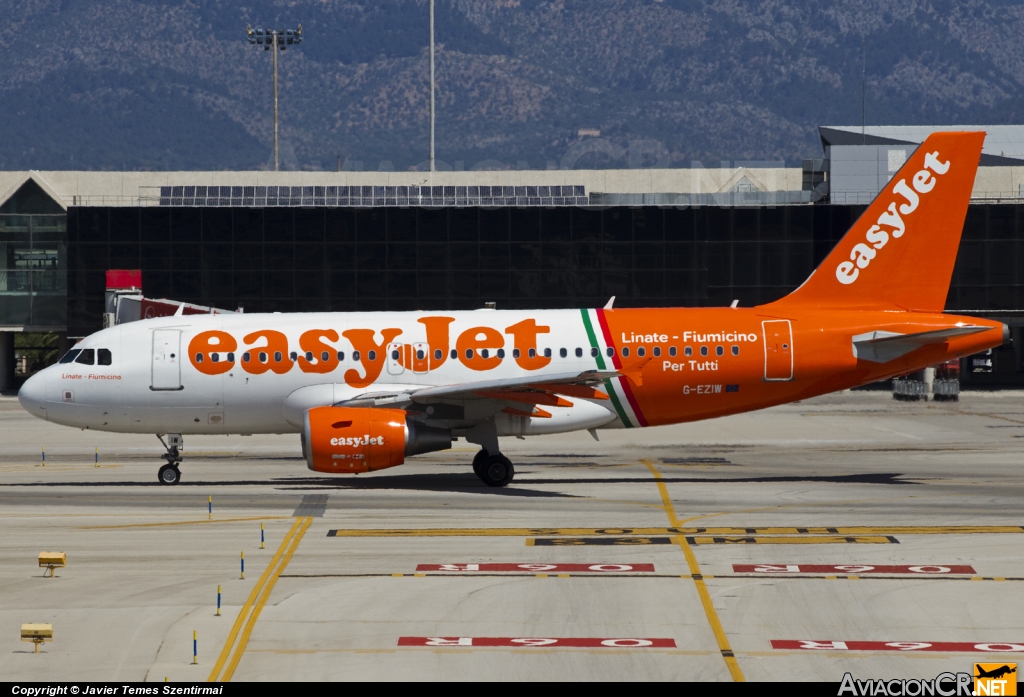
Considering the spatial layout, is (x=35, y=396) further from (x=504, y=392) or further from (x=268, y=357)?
(x=504, y=392)

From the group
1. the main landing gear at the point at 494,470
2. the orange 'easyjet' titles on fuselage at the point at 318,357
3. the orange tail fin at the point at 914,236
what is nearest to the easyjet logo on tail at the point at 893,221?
the orange tail fin at the point at 914,236

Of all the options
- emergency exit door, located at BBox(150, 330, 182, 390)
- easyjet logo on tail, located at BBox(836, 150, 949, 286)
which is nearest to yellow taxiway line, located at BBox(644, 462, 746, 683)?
easyjet logo on tail, located at BBox(836, 150, 949, 286)

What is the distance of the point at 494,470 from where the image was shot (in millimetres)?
34750

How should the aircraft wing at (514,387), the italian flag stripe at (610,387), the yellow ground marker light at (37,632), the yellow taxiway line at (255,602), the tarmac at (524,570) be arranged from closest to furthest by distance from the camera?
the yellow taxiway line at (255,602)
the yellow ground marker light at (37,632)
the tarmac at (524,570)
the aircraft wing at (514,387)
the italian flag stripe at (610,387)

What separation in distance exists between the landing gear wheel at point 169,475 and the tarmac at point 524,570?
48 centimetres

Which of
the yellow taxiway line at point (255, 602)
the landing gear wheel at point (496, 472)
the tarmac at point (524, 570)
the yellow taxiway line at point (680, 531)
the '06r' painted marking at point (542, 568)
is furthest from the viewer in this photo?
the landing gear wheel at point (496, 472)

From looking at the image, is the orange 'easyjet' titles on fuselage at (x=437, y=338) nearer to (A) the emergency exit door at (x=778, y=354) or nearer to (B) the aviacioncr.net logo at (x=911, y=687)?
(A) the emergency exit door at (x=778, y=354)

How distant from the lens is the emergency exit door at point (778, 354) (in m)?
35.8

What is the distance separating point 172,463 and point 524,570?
16487 mm

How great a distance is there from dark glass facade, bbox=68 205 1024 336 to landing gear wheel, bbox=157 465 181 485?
4734 centimetres

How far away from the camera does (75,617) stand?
19.9m

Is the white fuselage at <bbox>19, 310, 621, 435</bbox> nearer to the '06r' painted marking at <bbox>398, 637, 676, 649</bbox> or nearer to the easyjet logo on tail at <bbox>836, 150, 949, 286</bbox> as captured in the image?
the easyjet logo on tail at <bbox>836, 150, 949, 286</bbox>

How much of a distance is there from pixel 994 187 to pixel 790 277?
1861cm

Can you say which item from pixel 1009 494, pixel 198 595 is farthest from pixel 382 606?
pixel 1009 494
